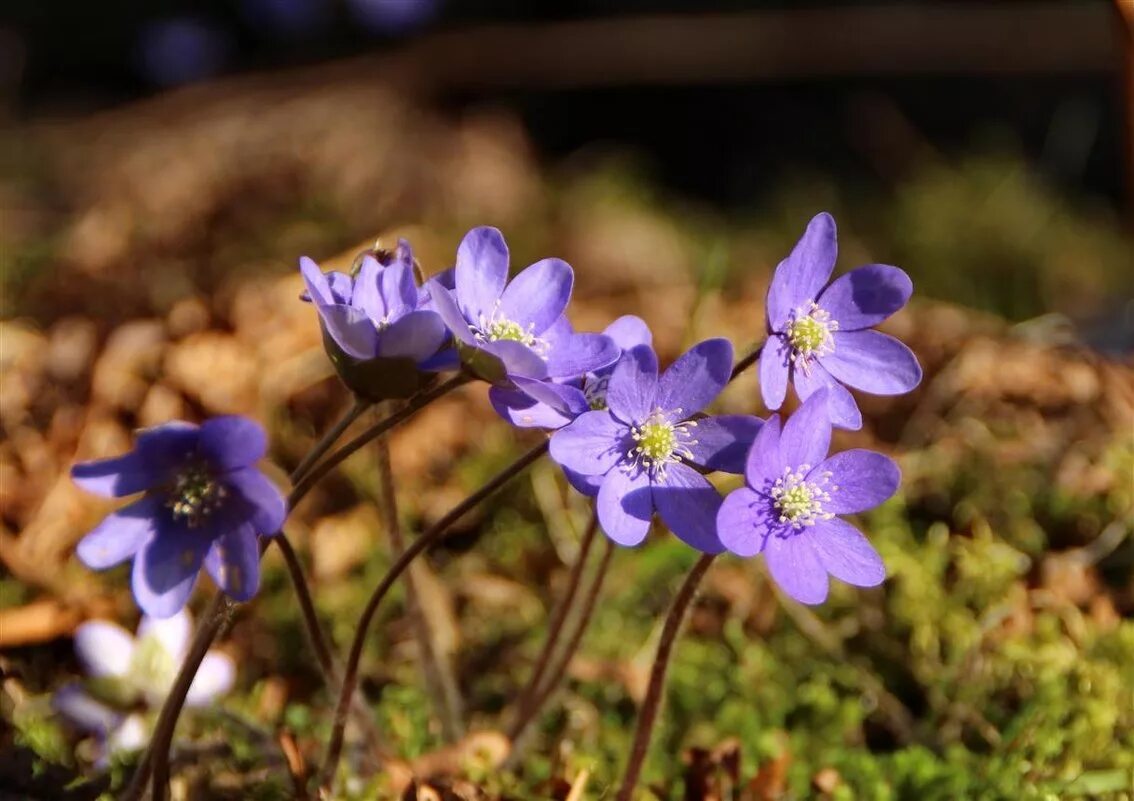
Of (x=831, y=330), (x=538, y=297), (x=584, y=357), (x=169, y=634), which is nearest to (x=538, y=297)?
(x=538, y=297)

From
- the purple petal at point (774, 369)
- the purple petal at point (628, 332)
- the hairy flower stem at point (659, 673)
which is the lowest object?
the hairy flower stem at point (659, 673)

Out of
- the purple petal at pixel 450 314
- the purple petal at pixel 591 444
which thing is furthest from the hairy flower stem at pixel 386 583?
the purple petal at pixel 450 314

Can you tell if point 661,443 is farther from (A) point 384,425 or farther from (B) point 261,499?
(B) point 261,499

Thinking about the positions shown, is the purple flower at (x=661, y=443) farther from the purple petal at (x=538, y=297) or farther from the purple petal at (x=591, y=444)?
the purple petal at (x=538, y=297)

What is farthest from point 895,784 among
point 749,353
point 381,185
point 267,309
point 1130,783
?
point 381,185

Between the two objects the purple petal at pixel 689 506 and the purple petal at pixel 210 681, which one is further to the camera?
the purple petal at pixel 210 681

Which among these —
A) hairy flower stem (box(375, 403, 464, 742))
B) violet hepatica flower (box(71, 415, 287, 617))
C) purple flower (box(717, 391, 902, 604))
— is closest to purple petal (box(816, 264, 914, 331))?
purple flower (box(717, 391, 902, 604))
